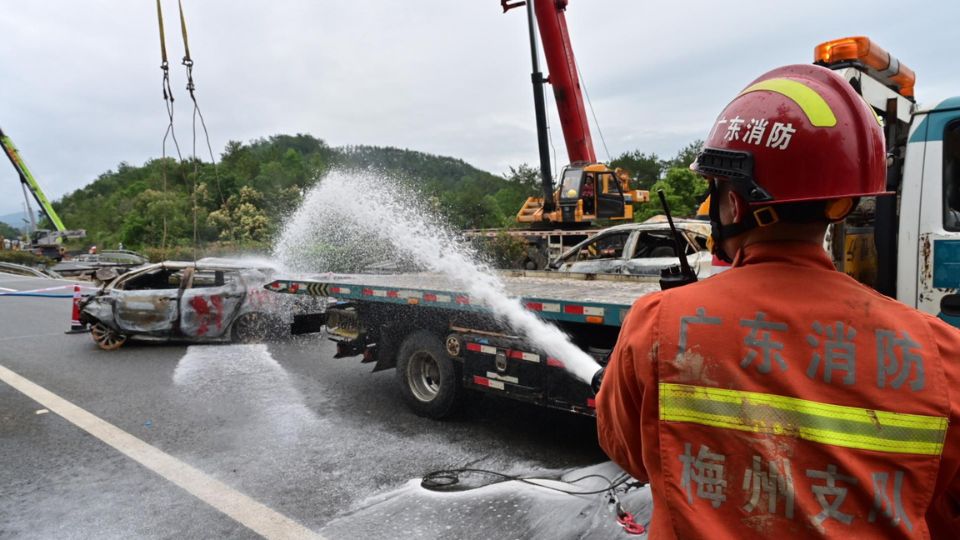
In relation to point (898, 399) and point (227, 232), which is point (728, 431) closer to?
point (898, 399)

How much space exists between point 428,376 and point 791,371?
506 centimetres

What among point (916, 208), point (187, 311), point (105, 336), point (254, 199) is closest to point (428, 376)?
point (916, 208)

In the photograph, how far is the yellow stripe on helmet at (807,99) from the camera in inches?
48.4

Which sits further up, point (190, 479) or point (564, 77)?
point (564, 77)

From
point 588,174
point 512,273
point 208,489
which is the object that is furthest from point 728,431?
point 588,174

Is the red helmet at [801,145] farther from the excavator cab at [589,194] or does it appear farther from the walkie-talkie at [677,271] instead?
the excavator cab at [589,194]

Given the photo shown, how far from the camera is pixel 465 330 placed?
5.34 m

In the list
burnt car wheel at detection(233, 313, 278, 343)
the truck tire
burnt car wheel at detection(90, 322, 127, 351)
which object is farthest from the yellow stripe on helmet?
burnt car wheel at detection(90, 322, 127, 351)

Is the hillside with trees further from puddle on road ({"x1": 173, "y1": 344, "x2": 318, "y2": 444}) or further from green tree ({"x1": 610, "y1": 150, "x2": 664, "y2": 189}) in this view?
puddle on road ({"x1": 173, "y1": 344, "x2": 318, "y2": 444})

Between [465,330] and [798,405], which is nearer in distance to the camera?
[798,405]

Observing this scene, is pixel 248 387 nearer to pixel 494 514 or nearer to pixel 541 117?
pixel 494 514

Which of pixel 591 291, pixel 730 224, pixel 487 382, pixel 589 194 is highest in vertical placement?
pixel 589 194

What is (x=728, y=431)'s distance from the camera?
1.13 m

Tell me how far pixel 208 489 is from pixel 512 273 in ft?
13.5
